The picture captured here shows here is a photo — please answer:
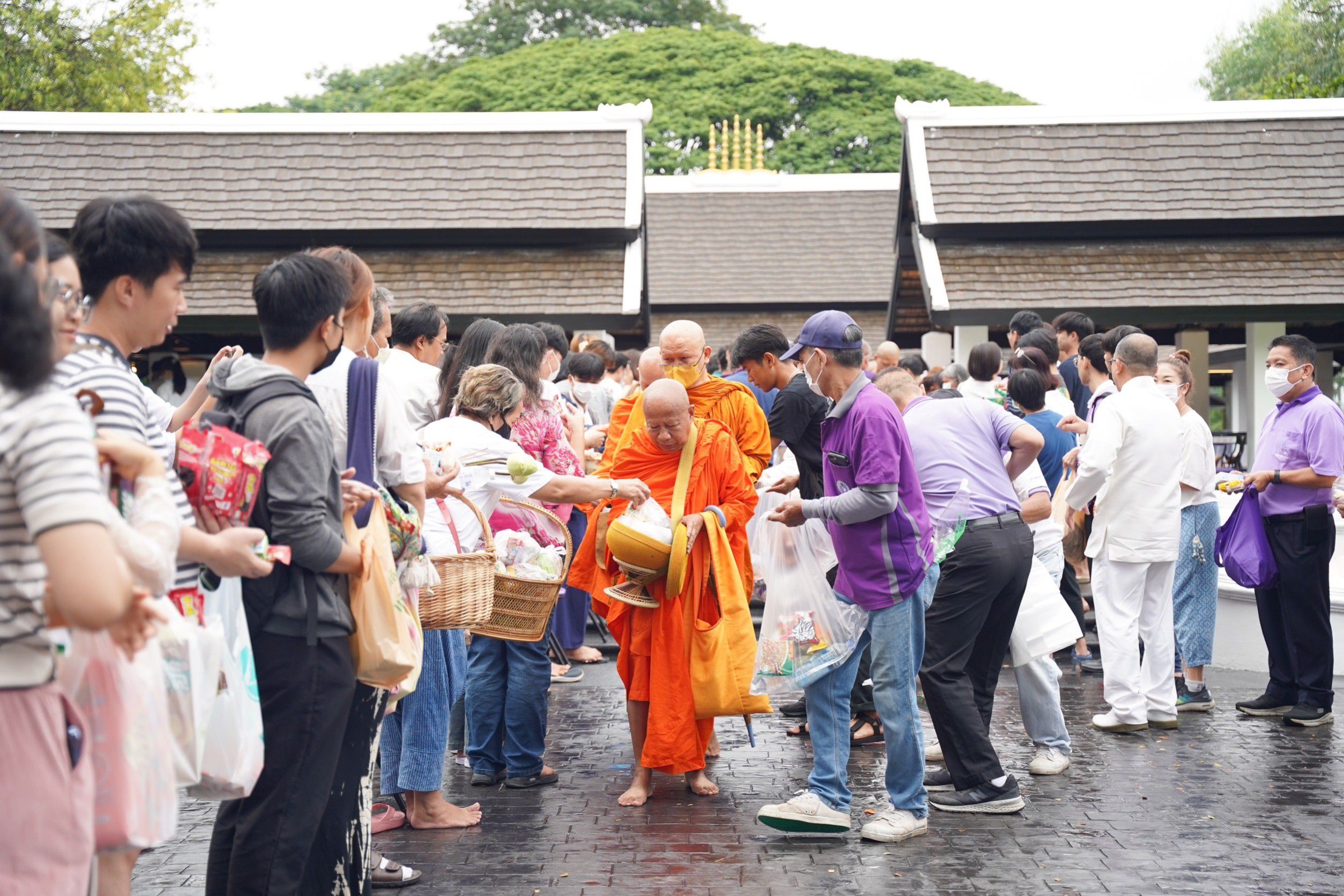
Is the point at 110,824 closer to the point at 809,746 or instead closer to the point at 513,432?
the point at 513,432

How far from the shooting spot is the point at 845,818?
5.07 meters


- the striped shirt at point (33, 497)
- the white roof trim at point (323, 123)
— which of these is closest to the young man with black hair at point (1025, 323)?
the white roof trim at point (323, 123)

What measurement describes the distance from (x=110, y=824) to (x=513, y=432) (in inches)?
165

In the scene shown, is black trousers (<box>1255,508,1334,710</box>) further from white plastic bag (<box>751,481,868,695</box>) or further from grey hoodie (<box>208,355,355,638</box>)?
grey hoodie (<box>208,355,355,638</box>)

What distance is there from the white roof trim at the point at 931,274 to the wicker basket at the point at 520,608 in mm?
9039

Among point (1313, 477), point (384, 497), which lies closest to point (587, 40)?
point (1313, 477)

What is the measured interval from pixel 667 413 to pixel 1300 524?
4.22 m

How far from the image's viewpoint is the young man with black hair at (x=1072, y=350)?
31.0 ft

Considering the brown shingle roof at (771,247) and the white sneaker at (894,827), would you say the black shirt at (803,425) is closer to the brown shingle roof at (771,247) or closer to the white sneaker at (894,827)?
the white sneaker at (894,827)

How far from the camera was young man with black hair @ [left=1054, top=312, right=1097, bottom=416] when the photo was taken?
945 cm

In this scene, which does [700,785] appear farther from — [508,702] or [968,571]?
[968,571]

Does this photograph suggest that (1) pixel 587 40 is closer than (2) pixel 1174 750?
No

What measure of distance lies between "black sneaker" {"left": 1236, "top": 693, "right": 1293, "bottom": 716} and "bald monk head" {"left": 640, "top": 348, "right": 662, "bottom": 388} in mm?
4114

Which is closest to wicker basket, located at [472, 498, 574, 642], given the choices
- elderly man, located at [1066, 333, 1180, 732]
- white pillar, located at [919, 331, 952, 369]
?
elderly man, located at [1066, 333, 1180, 732]
